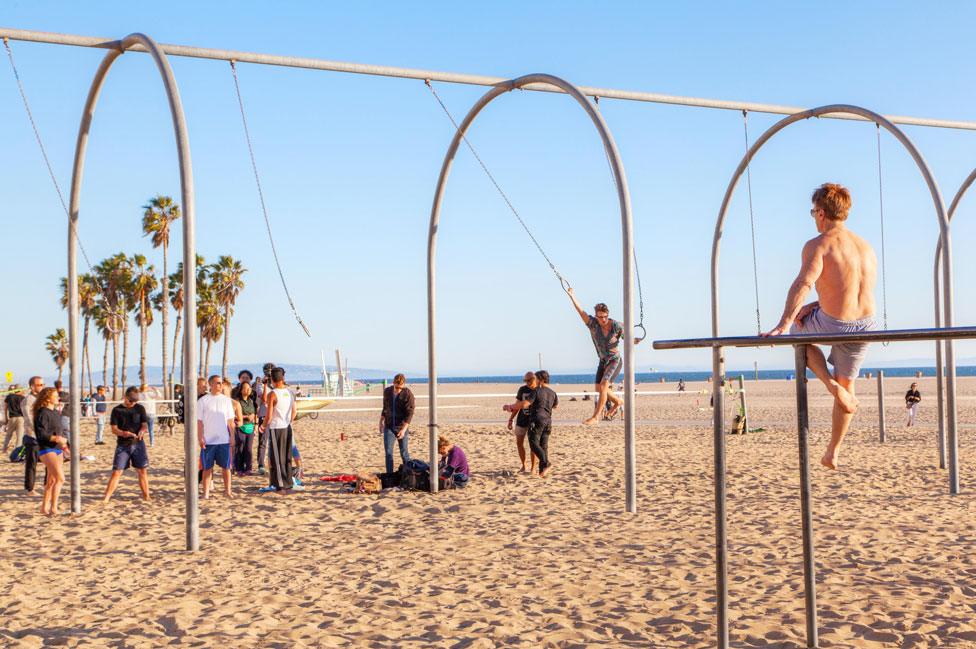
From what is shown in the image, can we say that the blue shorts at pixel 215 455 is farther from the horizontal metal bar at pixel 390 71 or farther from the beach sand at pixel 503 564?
the horizontal metal bar at pixel 390 71

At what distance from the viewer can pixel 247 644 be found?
20.2ft

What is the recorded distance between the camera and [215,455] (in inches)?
500

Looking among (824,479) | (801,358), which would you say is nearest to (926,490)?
(824,479)

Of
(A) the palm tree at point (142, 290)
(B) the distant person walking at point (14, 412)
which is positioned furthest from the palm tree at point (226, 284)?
(B) the distant person walking at point (14, 412)

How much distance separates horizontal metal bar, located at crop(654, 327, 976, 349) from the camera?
13.1 feet

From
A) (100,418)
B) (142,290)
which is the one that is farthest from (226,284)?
(100,418)

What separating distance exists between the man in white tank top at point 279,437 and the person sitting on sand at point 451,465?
7.23ft

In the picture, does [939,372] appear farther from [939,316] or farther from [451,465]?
[451,465]

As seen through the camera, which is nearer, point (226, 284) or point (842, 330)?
point (842, 330)

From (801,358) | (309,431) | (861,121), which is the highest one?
(861,121)

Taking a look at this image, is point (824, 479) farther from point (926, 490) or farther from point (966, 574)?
point (966, 574)

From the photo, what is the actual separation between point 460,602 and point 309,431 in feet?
69.6

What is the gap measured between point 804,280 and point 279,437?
31.9ft

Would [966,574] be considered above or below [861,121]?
below
